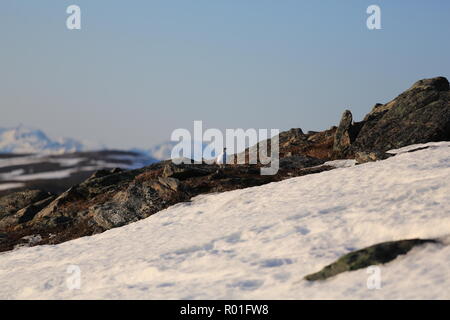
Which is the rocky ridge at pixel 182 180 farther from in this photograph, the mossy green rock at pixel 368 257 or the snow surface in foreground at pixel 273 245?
the mossy green rock at pixel 368 257

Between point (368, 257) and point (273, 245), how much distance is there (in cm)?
373

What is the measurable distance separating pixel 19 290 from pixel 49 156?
39.5 ft

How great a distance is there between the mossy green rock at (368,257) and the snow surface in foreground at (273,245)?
0.90 feet

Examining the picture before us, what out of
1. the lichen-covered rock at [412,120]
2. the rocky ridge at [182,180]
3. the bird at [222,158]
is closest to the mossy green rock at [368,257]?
the rocky ridge at [182,180]

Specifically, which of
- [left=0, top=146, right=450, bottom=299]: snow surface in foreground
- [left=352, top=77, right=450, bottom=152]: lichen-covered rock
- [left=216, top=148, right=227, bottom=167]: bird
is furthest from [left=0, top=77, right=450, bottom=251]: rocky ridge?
[left=0, top=146, right=450, bottom=299]: snow surface in foreground

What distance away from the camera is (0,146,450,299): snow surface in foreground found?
1568 cm

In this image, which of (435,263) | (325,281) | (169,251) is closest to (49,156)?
(169,251)

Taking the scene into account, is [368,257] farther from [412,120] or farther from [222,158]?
[222,158]

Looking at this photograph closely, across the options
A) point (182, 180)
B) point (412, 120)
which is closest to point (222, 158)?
point (182, 180)

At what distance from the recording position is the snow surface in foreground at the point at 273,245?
51.4 ft

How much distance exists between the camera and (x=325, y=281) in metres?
15.7

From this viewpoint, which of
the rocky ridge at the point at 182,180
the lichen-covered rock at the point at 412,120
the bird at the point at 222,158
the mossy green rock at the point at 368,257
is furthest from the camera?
the bird at the point at 222,158

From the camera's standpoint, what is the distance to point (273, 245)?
19.1m
